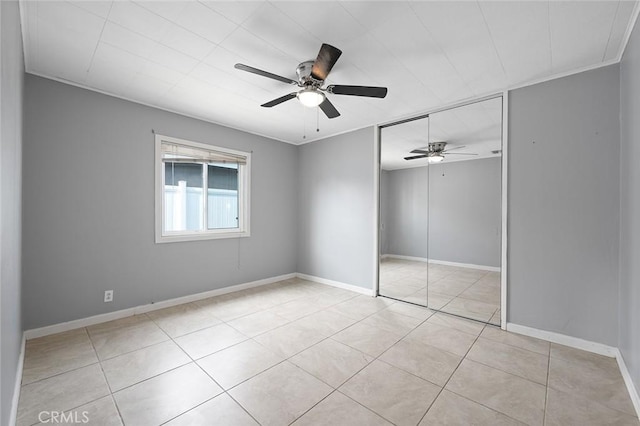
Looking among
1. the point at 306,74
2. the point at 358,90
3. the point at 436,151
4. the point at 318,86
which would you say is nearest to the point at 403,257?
the point at 436,151

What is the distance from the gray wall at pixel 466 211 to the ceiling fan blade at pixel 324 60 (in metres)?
2.28

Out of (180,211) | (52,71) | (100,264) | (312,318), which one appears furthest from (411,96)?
(100,264)

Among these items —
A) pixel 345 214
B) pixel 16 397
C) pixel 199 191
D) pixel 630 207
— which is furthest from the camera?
pixel 345 214

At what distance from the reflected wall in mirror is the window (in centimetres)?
240

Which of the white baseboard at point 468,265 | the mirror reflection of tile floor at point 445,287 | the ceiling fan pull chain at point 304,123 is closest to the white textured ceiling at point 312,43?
the ceiling fan pull chain at point 304,123

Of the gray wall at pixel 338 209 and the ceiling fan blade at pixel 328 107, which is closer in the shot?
the ceiling fan blade at pixel 328 107

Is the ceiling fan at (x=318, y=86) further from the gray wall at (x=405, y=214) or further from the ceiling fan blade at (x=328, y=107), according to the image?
the gray wall at (x=405, y=214)

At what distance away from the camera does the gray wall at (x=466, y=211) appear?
10.3 ft

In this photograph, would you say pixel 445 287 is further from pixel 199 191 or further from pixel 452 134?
pixel 199 191

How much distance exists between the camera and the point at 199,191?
4031 millimetres

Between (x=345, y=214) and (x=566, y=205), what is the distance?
2756 mm

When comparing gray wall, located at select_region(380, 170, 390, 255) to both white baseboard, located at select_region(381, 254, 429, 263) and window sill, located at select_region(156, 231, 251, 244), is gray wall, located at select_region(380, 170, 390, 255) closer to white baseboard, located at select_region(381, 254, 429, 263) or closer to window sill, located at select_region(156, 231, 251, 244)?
white baseboard, located at select_region(381, 254, 429, 263)

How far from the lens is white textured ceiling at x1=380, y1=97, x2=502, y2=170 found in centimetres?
313

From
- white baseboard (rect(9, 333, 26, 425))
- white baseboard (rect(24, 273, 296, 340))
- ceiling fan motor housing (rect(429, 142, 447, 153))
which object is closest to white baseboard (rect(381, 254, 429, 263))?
ceiling fan motor housing (rect(429, 142, 447, 153))
